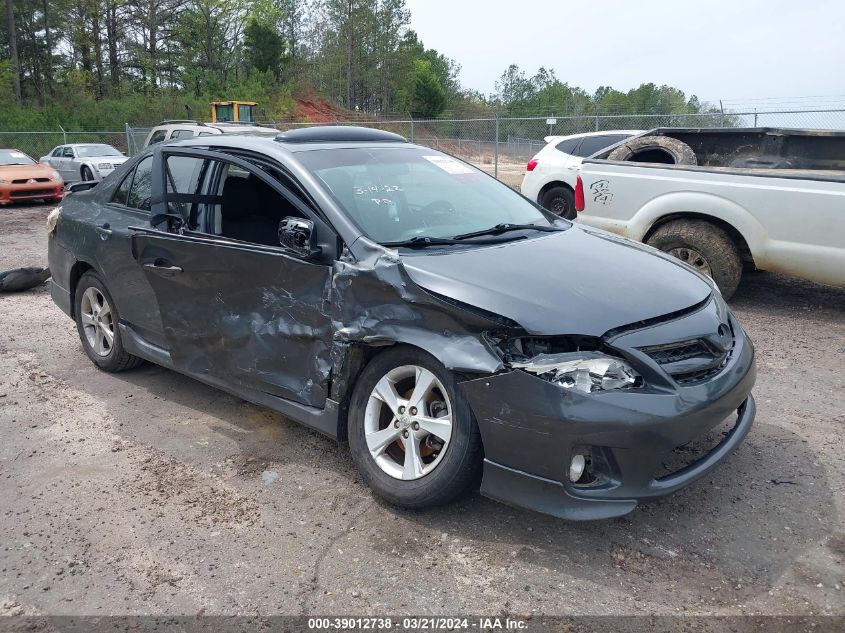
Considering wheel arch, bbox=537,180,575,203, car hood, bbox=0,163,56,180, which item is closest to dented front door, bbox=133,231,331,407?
wheel arch, bbox=537,180,575,203

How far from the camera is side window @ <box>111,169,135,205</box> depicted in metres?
4.80

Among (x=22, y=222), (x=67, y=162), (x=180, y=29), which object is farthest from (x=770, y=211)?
(x=180, y=29)

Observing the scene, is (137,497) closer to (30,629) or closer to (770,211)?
(30,629)

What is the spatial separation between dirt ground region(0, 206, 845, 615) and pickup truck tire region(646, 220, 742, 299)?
2128mm

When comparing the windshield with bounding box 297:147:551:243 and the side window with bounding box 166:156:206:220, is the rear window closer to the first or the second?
the windshield with bounding box 297:147:551:243

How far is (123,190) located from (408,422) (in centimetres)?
298

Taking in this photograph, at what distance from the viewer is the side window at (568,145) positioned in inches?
410

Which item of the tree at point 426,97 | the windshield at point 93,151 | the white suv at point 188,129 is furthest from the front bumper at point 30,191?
the tree at point 426,97

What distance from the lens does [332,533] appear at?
3.06m

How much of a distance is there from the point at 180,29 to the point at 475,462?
57.3 meters

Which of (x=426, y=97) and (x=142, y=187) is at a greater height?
(x=426, y=97)

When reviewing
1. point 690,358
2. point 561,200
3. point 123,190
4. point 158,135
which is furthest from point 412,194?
point 158,135

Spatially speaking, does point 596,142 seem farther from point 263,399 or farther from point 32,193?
point 32,193

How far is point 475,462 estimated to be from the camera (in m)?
2.94
